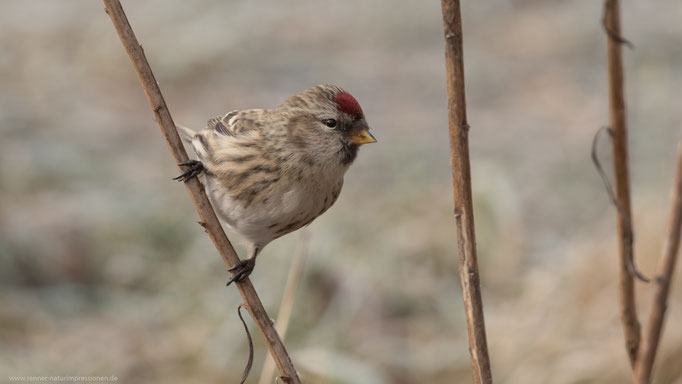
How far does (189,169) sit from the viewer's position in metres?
2.03

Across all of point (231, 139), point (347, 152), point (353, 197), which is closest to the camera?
point (347, 152)

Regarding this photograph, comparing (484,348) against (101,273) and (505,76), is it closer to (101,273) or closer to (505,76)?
(101,273)

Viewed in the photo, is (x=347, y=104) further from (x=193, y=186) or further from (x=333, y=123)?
(x=193, y=186)

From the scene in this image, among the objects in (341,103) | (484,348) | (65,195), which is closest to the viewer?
(484,348)

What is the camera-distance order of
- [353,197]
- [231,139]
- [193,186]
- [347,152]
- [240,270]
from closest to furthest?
1. [193,186]
2. [240,270]
3. [347,152]
4. [231,139]
5. [353,197]

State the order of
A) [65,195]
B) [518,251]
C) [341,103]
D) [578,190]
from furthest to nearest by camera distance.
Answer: [578,190], [65,195], [518,251], [341,103]

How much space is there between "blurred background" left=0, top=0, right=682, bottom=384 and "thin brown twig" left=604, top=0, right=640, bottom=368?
4.35ft

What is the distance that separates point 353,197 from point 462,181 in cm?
409

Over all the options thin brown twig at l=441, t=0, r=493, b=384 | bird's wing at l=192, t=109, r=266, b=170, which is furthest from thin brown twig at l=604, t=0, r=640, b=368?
bird's wing at l=192, t=109, r=266, b=170

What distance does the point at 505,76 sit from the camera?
729cm

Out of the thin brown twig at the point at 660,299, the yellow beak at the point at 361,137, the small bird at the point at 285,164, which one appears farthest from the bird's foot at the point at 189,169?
the thin brown twig at the point at 660,299

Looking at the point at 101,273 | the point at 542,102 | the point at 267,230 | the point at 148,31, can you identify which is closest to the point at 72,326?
the point at 101,273

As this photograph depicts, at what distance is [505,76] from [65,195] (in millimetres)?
4159

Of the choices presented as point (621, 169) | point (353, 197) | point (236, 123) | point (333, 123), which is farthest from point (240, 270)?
point (353, 197)
